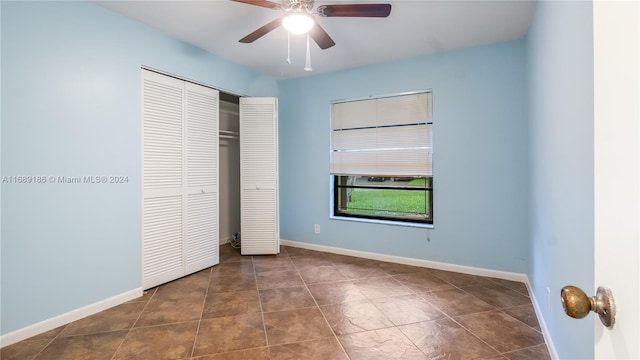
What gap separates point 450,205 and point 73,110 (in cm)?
359

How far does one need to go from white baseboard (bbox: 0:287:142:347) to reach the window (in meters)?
2.54

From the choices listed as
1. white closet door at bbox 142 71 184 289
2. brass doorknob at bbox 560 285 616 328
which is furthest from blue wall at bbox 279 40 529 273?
brass doorknob at bbox 560 285 616 328

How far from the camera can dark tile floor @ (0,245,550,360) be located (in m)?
1.82

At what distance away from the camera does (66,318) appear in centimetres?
215

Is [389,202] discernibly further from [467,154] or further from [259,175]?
[259,175]

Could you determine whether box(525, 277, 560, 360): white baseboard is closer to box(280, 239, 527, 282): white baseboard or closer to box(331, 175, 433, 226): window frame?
box(280, 239, 527, 282): white baseboard

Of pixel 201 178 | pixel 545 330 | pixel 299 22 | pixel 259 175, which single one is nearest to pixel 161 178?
pixel 201 178

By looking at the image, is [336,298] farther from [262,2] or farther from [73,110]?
[73,110]

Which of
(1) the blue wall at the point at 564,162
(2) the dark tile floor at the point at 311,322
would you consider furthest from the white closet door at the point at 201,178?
(1) the blue wall at the point at 564,162

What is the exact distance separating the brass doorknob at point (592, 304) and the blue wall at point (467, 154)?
272cm

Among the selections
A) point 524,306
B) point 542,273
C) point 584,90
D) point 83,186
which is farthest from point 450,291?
point 83,186

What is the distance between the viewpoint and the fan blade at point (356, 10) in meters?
1.91

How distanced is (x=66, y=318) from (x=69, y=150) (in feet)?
4.11

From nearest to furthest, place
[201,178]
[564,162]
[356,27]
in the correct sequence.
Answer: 1. [564,162]
2. [356,27]
3. [201,178]
